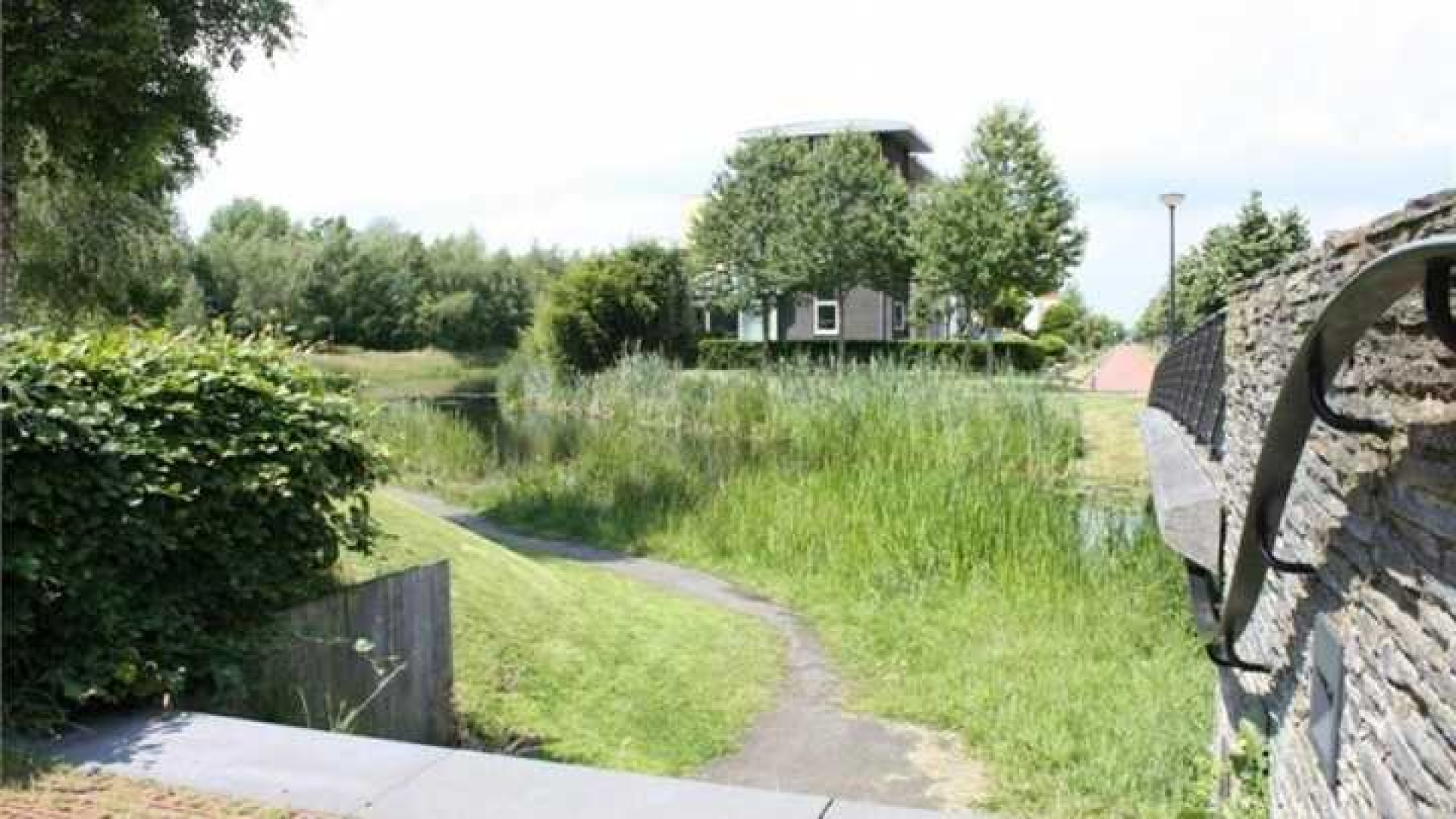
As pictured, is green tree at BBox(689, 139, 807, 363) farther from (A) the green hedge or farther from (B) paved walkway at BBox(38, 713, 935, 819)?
(B) paved walkway at BBox(38, 713, 935, 819)

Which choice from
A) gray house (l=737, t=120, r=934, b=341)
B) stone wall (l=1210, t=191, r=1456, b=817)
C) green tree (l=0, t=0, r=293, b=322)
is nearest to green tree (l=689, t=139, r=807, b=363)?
gray house (l=737, t=120, r=934, b=341)

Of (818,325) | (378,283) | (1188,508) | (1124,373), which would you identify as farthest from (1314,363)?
(378,283)

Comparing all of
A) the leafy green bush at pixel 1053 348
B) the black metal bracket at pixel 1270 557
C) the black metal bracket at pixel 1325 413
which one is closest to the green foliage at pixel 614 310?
the leafy green bush at pixel 1053 348

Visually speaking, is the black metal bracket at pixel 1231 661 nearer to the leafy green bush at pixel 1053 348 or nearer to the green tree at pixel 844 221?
the green tree at pixel 844 221

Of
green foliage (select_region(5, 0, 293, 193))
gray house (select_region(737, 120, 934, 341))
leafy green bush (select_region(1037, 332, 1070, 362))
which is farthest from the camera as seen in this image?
gray house (select_region(737, 120, 934, 341))

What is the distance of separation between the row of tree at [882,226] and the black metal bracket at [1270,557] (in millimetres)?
26758

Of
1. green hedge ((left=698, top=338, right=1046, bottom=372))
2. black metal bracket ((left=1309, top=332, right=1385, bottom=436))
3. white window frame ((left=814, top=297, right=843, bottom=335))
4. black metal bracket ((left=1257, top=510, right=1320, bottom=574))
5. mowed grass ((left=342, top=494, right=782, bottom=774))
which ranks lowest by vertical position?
mowed grass ((left=342, top=494, right=782, bottom=774))

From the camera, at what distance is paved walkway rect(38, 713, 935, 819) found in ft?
9.27

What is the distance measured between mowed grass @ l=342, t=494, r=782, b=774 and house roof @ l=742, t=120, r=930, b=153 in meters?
31.3

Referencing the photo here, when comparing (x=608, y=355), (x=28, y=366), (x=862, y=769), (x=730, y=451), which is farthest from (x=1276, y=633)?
(x=608, y=355)

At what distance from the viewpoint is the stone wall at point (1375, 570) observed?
1713 millimetres

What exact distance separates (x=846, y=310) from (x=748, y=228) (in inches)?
228

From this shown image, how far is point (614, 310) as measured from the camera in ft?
104

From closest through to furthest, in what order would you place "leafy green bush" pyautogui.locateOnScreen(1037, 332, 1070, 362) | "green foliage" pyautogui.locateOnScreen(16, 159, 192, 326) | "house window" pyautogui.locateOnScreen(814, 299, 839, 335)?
"green foliage" pyautogui.locateOnScreen(16, 159, 192, 326)
"leafy green bush" pyautogui.locateOnScreen(1037, 332, 1070, 362)
"house window" pyautogui.locateOnScreen(814, 299, 839, 335)
